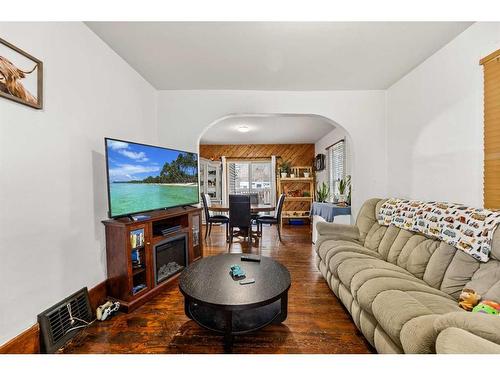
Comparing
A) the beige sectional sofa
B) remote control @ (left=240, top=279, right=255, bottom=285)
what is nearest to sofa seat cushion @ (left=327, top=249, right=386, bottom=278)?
the beige sectional sofa

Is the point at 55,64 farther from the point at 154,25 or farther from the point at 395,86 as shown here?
the point at 395,86

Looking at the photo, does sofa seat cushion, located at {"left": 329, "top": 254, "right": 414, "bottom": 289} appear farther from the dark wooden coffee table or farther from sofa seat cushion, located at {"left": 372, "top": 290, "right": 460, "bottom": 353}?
the dark wooden coffee table

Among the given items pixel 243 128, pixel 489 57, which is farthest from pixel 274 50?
pixel 243 128

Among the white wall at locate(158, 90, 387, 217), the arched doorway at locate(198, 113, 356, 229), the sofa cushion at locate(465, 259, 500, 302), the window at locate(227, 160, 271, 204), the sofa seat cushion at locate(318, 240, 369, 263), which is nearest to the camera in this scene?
the sofa cushion at locate(465, 259, 500, 302)

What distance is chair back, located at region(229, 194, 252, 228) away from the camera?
13.1ft

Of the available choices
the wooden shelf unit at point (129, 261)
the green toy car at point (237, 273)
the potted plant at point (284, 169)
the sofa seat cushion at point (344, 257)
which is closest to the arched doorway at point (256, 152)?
the potted plant at point (284, 169)

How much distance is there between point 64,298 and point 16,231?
2.17ft

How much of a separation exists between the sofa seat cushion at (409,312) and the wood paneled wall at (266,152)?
18.3 feet

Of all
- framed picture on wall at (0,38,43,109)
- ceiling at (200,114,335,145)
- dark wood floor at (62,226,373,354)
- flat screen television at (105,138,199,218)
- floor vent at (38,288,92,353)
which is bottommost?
dark wood floor at (62,226,373,354)

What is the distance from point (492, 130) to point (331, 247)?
Result: 1.62 metres

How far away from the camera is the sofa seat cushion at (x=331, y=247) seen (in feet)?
7.52

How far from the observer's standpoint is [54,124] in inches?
64.7

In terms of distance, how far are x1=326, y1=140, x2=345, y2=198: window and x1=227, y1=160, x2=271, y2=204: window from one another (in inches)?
84.0

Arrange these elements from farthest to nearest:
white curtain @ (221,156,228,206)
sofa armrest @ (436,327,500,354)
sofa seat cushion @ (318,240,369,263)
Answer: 1. white curtain @ (221,156,228,206)
2. sofa seat cushion @ (318,240,369,263)
3. sofa armrest @ (436,327,500,354)
